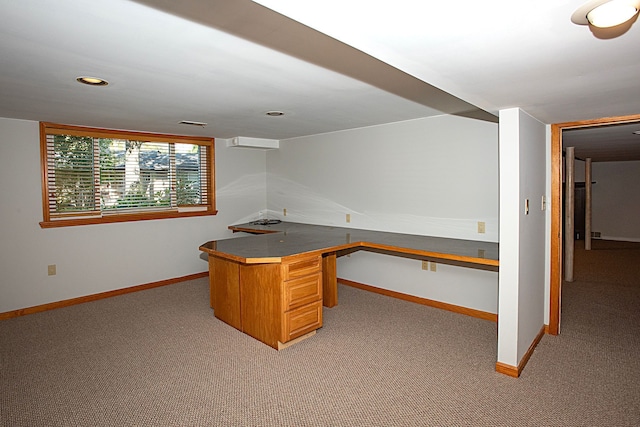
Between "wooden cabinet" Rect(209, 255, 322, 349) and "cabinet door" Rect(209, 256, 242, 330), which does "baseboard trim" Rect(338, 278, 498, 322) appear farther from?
A: "cabinet door" Rect(209, 256, 242, 330)

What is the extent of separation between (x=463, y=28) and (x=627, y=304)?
429 cm

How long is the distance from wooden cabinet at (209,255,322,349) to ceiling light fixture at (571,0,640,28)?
94.2 inches

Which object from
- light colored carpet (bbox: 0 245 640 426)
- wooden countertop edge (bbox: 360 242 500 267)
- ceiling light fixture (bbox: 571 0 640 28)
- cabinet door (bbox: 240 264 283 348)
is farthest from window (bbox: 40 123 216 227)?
ceiling light fixture (bbox: 571 0 640 28)

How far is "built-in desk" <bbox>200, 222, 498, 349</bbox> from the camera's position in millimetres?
3090

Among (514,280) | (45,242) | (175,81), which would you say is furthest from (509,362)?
(45,242)

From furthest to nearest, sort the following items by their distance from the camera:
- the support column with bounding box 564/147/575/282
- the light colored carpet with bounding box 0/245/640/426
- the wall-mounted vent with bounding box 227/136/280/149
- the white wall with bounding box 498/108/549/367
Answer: the wall-mounted vent with bounding box 227/136/280/149, the support column with bounding box 564/147/575/282, the white wall with bounding box 498/108/549/367, the light colored carpet with bounding box 0/245/640/426

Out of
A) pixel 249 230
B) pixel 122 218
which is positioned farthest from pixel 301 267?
pixel 122 218

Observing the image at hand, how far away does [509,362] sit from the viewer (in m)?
2.66

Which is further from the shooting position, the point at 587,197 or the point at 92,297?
the point at 587,197

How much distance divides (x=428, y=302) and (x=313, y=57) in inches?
119

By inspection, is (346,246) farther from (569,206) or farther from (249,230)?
(569,206)

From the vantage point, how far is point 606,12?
46.4 inches

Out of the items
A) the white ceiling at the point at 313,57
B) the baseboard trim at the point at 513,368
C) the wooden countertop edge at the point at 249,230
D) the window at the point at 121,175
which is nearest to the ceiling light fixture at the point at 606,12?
Answer: the white ceiling at the point at 313,57

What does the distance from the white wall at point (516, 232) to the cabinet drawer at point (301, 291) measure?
1.46 meters
